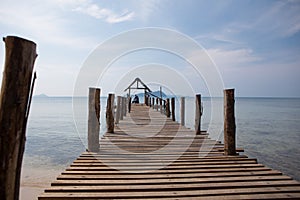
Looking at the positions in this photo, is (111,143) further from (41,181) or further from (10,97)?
(41,181)

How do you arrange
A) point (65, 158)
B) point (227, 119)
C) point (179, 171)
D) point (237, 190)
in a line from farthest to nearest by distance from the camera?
1. point (65, 158)
2. point (227, 119)
3. point (179, 171)
4. point (237, 190)

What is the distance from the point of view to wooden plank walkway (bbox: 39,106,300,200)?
331 cm

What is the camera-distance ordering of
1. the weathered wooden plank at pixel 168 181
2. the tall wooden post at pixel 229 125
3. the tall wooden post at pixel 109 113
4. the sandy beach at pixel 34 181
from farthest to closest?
the sandy beach at pixel 34 181
the tall wooden post at pixel 109 113
the tall wooden post at pixel 229 125
the weathered wooden plank at pixel 168 181

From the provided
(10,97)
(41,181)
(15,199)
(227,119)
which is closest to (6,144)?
(10,97)

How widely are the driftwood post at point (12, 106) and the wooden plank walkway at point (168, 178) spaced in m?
0.80

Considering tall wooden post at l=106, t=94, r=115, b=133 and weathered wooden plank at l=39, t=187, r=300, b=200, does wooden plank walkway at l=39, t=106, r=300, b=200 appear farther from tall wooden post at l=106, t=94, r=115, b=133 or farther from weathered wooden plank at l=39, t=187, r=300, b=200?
tall wooden post at l=106, t=94, r=115, b=133

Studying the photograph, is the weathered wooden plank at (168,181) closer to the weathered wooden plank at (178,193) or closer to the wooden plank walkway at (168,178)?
the wooden plank walkway at (168,178)

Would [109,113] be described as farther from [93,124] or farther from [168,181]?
[168,181]

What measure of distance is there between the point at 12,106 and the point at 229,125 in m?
4.48

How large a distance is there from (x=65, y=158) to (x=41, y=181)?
452 cm

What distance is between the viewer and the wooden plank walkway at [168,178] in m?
3.31

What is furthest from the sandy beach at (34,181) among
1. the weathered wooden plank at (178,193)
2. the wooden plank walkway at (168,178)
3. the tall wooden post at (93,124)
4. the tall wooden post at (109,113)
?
the weathered wooden plank at (178,193)

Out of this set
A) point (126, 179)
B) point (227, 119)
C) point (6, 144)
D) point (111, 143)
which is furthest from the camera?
point (111, 143)

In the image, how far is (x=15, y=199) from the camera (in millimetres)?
2637
